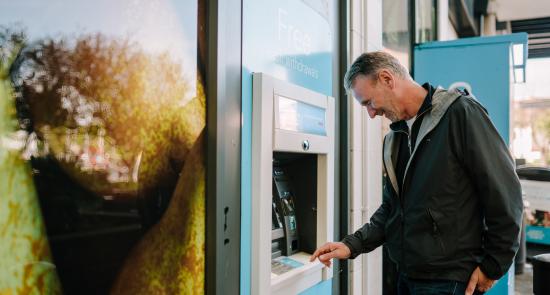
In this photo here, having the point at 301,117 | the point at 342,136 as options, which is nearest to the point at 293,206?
the point at 301,117

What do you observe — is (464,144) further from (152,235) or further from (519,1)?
(519,1)

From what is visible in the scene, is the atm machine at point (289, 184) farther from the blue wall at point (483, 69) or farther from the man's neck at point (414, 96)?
the blue wall at point (483, 69)

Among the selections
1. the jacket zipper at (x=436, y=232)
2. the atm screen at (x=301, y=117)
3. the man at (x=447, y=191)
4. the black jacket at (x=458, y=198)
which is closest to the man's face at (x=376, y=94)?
the man at (x=447, y=191)

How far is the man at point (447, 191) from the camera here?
5.16 ft

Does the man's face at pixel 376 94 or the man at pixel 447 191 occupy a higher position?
the man's face at pixel 376 94

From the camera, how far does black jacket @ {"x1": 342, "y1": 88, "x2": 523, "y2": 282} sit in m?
1.57

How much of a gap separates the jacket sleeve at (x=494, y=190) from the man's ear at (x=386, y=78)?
0.33 meters

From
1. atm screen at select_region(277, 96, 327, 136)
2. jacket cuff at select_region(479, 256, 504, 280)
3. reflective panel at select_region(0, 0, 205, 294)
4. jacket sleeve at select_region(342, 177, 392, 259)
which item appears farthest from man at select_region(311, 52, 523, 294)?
reflective panel at select_region(0, 0, 205, 294)

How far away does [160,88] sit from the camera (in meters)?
1.38

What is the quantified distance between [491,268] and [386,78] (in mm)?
784

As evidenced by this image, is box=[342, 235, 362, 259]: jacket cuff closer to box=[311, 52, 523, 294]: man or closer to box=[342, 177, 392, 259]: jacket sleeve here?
box=[342, 177, 392, 259]: jacket sleeve

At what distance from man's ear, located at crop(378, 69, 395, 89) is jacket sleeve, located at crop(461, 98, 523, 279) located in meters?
0.33

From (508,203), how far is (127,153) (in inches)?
48.1

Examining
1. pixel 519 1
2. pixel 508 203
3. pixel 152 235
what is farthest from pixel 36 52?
pixel 519 1
